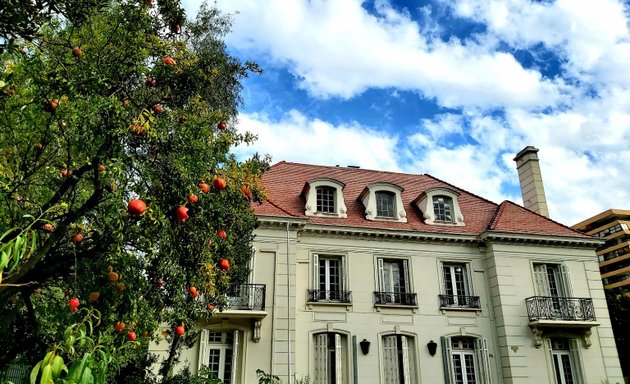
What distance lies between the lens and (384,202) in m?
17.9

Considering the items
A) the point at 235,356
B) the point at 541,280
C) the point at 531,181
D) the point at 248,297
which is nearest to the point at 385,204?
the point at 541,280

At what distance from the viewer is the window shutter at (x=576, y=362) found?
1606cm

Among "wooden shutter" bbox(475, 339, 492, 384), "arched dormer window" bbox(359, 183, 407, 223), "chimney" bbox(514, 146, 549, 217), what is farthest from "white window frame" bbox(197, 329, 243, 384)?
"chimney" bbox(514, 146, 549, 217)

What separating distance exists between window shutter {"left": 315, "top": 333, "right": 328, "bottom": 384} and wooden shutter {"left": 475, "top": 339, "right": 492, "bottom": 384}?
532 centimetres

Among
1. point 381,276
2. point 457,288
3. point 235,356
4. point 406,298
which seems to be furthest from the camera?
point 457,288

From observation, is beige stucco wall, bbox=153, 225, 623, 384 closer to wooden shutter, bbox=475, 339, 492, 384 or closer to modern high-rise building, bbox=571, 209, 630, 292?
wooden shutter, bbox=475, 339, 492, 384

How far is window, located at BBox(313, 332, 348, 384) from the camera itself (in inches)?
580

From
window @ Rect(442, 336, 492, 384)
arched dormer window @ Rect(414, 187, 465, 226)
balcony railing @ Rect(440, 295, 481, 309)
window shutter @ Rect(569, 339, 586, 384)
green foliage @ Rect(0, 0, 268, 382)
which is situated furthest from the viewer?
arched dormer window @ Rect(414, 187, 465, 226)

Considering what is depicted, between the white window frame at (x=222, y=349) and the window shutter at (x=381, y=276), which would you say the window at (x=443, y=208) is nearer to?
the window shutter at (x=381, y=276)

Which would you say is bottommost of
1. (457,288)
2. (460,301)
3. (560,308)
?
(560,308)

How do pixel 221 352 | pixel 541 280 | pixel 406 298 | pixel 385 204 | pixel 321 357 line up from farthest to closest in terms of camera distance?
pixel 385 204 → pixel 541 280 → pixel 406 298 → pixel 321 357 → pixel 221 352

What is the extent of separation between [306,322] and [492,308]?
6.73 m

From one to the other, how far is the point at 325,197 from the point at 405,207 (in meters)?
3.31

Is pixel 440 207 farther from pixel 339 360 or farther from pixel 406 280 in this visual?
pixel 339 360
